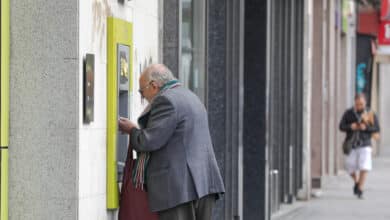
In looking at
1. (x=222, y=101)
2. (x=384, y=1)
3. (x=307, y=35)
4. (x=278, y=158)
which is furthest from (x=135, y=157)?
(x=384, y=1)

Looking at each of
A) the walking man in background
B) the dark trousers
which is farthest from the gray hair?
the walking man in background

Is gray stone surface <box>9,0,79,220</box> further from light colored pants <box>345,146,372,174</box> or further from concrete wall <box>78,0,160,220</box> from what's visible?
light colored pants <box>345,146,372,174</box>

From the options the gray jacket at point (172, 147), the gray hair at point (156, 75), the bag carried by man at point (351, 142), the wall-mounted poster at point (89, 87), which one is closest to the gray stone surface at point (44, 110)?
the wall-mounted poster at point (89, 87)

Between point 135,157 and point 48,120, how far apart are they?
1595 mm

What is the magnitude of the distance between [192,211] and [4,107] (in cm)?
155

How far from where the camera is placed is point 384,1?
1256 inches

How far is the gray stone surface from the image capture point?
22.2 feet

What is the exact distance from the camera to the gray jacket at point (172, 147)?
7.38m

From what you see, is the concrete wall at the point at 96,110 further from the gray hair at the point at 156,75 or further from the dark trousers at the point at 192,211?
the dark trousers at the point at 192,211

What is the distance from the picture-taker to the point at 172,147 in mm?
7473

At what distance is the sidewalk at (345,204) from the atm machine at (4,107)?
30.2 feet

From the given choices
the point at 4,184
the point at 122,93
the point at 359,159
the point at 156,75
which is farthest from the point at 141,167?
the point at 359,159

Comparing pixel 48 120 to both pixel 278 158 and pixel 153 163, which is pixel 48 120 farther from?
pixel 278 158

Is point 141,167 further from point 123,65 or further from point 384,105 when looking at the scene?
point 384,105
